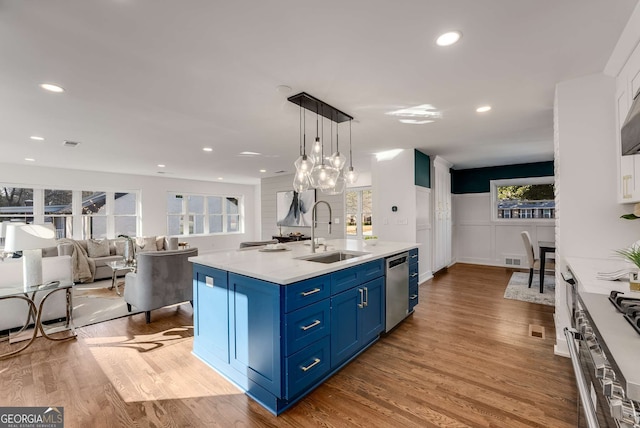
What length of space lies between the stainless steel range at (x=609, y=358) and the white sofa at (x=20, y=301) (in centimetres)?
470

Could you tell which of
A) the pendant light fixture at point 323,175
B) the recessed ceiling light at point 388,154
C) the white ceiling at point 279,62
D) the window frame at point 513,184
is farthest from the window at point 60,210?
the window frame at point 513,184

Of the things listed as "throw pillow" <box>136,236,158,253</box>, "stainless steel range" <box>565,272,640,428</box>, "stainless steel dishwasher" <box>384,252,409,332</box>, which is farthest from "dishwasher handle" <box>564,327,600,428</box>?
"throw pillow" <box>136,236,158,253</box>

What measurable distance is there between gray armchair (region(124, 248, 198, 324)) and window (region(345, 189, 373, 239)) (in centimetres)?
462

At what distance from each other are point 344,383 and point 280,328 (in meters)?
0.82

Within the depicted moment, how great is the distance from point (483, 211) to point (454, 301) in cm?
376

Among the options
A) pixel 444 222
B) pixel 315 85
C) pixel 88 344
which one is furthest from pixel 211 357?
pixel 444 222

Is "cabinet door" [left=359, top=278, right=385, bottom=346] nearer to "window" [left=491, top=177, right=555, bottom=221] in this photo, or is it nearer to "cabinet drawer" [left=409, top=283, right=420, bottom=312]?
"cabinet drawer" [left=409, top=283, right=420, bottom=312]

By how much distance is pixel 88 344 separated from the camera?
290cm

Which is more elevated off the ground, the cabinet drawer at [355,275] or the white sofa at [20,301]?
the cabinet drawer at [355,275]

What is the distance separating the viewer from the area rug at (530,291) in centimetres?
414

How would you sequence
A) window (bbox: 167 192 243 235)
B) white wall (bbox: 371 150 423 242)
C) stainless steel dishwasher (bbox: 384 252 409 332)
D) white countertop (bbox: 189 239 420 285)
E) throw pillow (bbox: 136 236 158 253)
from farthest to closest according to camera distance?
window (bbox: 167 192 243 235) < throw pillow (bbox: 136 236 158 253) < white wall (bbox: 371 150 423 242) < stainless steel dishwasher (bbox: 384 252 409 332) < white countertop (bbox: 189 239 420 285)

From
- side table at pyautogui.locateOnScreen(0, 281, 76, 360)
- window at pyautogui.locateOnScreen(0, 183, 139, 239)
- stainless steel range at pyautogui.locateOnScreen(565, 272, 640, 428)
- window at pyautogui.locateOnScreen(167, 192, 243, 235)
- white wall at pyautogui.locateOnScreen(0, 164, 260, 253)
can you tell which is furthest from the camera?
window at pyautogui.locateOnScreen(167, 192, 243, 235)

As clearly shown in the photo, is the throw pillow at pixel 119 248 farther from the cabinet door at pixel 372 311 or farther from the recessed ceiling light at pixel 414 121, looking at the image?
the recessed ceiling light at pixel 414 121

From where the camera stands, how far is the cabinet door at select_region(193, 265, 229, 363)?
2.27m
